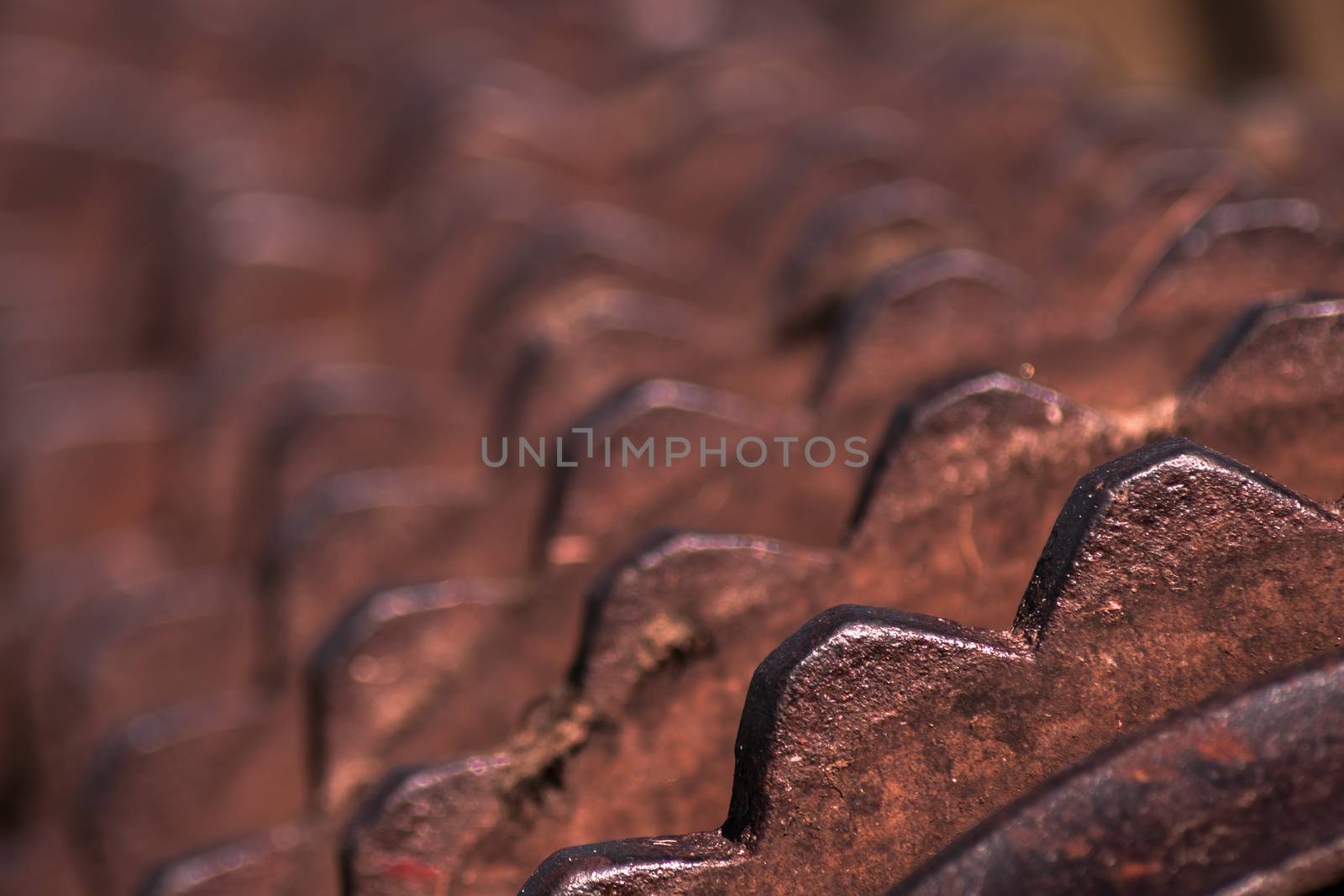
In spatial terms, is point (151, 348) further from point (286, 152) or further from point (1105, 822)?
point (1105, 822)

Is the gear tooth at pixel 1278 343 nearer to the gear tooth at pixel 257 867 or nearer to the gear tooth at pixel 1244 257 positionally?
the gear tooth at pixel 1244 257

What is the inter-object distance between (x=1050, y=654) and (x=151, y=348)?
60.8 inches

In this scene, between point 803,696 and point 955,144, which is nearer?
point 803,696

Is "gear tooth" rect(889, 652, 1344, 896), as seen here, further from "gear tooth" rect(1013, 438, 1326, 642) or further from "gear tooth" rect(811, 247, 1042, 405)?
"gear tooth" rect(811, 247, 1042, 405)

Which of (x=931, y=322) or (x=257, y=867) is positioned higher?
(x=931, y=322)

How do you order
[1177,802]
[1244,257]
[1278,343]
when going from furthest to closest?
[1244,257]
[1278,343]
[1177,802]

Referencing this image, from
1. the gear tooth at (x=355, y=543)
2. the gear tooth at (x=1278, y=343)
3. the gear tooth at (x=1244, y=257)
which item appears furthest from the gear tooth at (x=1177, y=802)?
the gear tooth at (x=355, y=543)

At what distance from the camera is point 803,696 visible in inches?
26.6

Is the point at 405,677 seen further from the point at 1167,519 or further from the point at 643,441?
the point at 1167,519

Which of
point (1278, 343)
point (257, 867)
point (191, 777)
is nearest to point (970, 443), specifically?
point (1278, 343)

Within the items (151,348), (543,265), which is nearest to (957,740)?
(543,265)

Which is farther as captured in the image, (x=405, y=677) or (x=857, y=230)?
(x=857, y=230)

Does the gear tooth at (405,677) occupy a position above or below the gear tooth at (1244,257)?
below

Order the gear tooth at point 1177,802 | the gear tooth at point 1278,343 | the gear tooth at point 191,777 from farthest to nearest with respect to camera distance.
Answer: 1. the gear tooth at point 191,777
2. the gear tooth at point 1278,343
3. the gear tooth at point 1177,802
